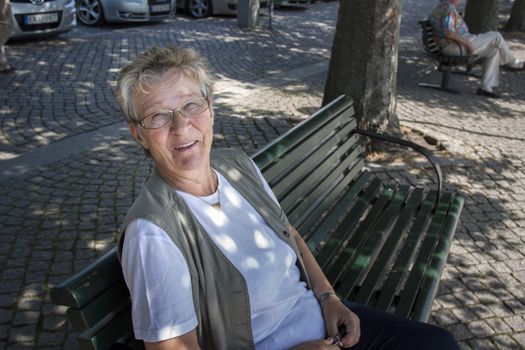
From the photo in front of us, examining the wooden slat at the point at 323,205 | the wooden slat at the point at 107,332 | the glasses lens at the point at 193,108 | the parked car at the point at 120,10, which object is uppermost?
the glasses lens at the point at 193,108

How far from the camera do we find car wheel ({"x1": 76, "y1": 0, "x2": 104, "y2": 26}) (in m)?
13.1

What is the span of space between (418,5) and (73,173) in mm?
18696

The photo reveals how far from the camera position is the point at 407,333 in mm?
2400

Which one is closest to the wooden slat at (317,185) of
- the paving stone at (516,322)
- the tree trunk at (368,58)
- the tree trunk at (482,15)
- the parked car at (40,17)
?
the paving stone at (516,322)

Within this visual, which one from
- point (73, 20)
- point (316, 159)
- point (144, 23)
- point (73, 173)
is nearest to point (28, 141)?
point (73, 173)

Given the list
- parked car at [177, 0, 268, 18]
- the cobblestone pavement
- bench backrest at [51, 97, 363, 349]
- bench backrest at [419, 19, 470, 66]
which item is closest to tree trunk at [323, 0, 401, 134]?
the cobblestone pavement

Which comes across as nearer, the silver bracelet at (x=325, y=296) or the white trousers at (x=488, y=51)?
the silver bracelet at (x=325, y=296)

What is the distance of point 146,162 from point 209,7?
10501mm

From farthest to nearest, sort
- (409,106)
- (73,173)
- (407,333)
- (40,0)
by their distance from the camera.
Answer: (40,0), (409,106), (73,173), (407,333)

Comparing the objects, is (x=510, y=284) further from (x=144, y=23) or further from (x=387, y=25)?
(x=144, y=23)

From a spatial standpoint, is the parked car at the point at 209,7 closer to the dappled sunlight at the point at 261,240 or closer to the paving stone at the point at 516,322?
the paving stone at the point at 516,322

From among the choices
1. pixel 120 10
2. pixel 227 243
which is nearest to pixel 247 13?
pixel 120 10

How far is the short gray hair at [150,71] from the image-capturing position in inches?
83.0

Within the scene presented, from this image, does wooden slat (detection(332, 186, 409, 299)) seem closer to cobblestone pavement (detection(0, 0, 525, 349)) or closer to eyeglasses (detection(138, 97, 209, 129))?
cobblestone pavement (detection(0, 0, 525, 349))
